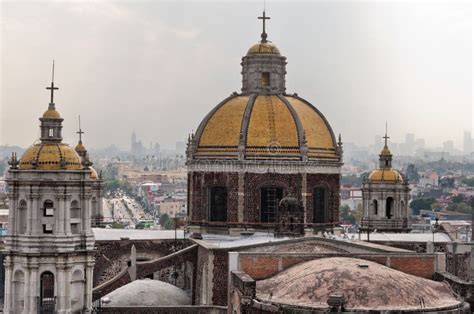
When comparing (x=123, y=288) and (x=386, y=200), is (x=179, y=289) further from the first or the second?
(x=386, y=200)

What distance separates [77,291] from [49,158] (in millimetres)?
4648

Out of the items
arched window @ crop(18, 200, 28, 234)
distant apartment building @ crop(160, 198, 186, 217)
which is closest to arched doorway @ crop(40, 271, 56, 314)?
arched window @ crop(18, 200, 28, 234)

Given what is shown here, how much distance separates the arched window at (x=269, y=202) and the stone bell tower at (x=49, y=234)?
973 centimetres

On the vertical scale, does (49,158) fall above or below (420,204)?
above

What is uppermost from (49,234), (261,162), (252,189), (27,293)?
(261,162)

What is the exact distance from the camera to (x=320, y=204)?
→ 1885 inches

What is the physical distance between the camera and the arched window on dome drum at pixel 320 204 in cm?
4753

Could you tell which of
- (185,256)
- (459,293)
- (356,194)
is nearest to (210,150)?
(185,256)

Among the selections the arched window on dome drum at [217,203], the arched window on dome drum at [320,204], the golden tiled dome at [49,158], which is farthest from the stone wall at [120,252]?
the golden tiled dome at [49,158]

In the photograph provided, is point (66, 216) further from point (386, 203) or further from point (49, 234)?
point (386, 203)

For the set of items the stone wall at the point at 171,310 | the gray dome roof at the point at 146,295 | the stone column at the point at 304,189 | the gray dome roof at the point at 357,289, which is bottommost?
the stone wall at the point at 171,310

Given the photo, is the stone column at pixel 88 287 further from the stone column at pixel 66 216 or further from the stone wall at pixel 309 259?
the stone wall at pixel 309 259

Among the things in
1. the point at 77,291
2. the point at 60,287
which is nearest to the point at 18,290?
the point at 60,287

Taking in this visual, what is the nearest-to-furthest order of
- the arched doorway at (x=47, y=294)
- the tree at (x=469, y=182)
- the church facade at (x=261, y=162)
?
1. the arched doorway at (x=47, y=294)
2. the church facade at (x=261, y=162)
3. the tree at (x=469, y=182)
